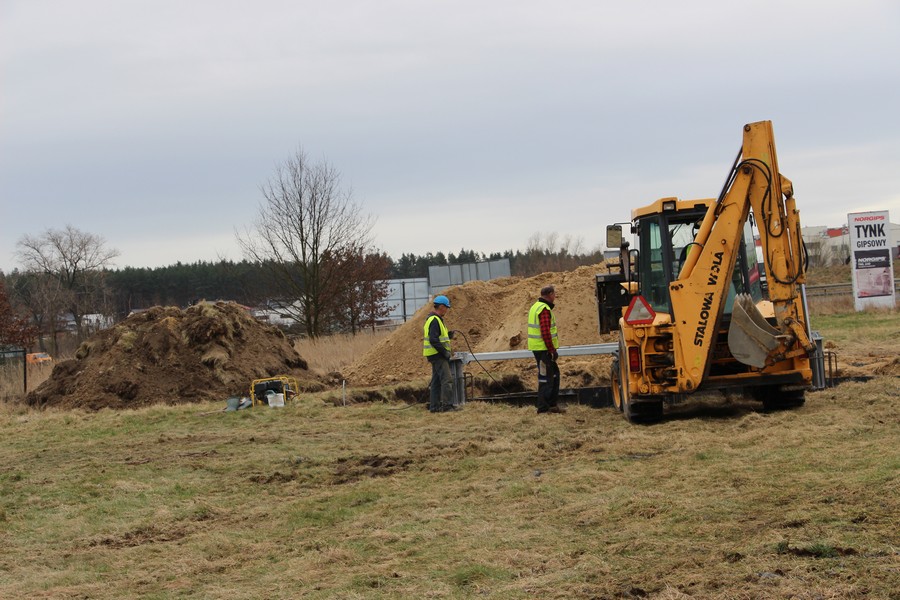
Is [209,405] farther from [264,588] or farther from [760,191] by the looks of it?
[264,588]

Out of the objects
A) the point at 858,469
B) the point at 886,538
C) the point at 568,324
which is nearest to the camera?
the point at 886,538

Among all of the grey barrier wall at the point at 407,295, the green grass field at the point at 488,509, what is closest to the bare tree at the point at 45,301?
the grey barrier wall at the point at 407,295

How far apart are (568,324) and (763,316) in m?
11.1

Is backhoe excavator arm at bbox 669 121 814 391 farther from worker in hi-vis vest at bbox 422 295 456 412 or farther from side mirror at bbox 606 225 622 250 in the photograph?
worker in hi-vis vest at bbox 422 295 456 412

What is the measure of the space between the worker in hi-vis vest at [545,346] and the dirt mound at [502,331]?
4035mm

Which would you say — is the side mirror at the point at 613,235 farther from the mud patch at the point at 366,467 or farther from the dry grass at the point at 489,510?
the mud patch at the point at 366,467

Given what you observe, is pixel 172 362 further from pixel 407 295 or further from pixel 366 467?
pixel 407 295

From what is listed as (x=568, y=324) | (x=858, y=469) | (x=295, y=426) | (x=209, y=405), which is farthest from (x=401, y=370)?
(x=858, y=469)

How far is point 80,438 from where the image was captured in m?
14.8

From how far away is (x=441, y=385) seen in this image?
15.5 meters

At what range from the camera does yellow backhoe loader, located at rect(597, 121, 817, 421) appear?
10609 mm

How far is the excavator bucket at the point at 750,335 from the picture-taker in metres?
10.6

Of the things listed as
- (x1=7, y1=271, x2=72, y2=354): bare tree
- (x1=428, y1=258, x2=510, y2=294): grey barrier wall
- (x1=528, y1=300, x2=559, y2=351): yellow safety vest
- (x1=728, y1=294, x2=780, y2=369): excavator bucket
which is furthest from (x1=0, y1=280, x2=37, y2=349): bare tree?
(x1=728, y1=294, x2=780, y2=369): excavator bucket

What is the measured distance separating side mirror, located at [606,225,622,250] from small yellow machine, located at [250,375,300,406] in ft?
26.8
